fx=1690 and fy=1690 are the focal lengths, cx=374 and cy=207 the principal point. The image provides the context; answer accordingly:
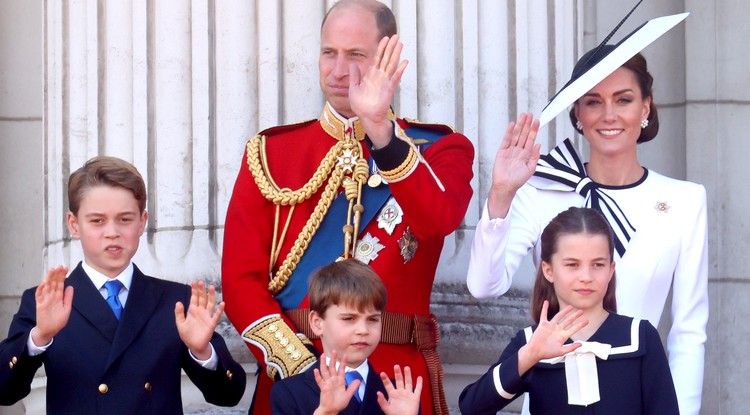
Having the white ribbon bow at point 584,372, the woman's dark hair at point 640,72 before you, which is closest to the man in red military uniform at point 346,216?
the woman's dark hair at point 640,72

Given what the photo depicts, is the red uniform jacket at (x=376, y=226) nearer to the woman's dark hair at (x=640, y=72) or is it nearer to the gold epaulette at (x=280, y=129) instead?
the gold epaulette at (x=280, y=129)

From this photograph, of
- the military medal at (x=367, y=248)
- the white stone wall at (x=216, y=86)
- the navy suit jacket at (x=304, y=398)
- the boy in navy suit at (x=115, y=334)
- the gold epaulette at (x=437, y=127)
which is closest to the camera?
the navy suit jacket at (x=304, y=398)

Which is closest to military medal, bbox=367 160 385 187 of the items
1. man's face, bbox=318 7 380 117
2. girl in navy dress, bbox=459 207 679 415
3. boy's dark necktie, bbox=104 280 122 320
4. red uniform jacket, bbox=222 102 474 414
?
red uniform jacket, bbox=222 102 474 414

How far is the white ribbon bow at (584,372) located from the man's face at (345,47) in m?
1.11

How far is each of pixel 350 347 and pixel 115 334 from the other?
0.67 m

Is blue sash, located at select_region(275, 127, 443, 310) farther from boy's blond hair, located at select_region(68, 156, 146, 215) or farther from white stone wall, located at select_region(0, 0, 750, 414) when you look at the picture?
white stone wall, located at select_region(0, 0, 750, 414)

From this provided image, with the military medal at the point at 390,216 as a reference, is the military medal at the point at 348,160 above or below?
above

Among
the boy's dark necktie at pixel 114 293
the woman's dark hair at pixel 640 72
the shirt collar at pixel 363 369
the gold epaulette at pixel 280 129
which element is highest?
the woman's dark hair at pixel 640 72

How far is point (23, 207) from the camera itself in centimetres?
696

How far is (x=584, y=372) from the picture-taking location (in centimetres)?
443

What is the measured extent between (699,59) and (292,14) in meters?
1.98

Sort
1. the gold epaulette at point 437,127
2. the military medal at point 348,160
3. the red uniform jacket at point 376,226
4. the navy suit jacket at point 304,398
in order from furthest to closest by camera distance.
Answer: the gold epaulette at point 437,127 → the military medal at point 348,160 → the red uniform jacket at point 376,226 → the navy suit jacket at point 304,398

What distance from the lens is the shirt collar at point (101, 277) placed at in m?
4.78

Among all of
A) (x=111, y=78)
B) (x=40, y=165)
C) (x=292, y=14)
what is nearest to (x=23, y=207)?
(x=40, y=165)
